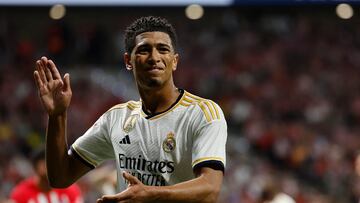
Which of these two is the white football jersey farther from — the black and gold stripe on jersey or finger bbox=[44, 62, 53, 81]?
finger bbox=[44, 62, 53, 81]

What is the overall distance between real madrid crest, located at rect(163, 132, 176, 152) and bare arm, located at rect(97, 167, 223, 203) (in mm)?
222

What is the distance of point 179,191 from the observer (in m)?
3.75

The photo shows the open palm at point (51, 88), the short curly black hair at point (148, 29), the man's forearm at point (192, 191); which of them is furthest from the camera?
the open palm at point (51, 88)

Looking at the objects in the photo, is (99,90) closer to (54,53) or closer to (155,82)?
(54,53)

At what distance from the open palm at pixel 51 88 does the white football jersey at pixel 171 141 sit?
33cm

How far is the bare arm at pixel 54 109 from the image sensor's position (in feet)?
14.1

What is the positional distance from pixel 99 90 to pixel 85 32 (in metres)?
2.37

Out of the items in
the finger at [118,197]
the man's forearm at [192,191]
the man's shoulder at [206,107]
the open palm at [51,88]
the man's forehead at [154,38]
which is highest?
the man's forehead at [154,38]

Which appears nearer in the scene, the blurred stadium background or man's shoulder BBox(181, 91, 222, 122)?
man's shoulder BBox(181, 91, 222, 122)

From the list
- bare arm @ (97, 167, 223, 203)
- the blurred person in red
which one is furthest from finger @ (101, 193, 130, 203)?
the blurred person in red

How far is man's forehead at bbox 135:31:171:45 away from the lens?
4.13 m

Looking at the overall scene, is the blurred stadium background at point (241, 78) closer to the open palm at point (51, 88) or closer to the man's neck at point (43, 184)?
the man's neck at point (43, 184)

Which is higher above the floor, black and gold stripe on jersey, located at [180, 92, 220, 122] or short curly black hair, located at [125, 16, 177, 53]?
short curly black hair, located at [125, 16, 177, 53]

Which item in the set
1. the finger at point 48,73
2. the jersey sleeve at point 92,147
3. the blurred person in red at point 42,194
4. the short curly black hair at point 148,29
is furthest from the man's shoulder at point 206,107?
the blurred person in red at point 42,194
